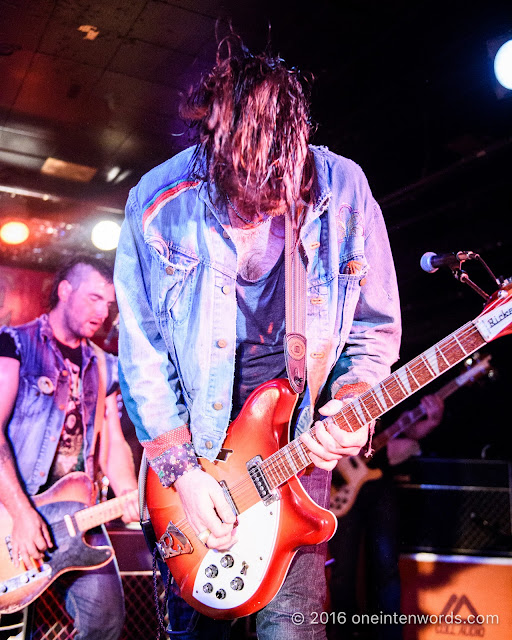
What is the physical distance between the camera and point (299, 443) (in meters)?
1.95

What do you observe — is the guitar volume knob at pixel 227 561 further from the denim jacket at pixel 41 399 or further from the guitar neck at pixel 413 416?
the guitar neck at pixel 413 416

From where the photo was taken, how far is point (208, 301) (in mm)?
2086

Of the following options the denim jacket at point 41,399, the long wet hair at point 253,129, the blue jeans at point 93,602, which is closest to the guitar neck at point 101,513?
the blue jeans at point 93,602

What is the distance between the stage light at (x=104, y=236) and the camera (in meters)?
5.51

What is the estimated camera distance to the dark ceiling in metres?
3.81

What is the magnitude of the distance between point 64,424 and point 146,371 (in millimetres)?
2721

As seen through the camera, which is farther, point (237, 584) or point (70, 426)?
point (70, 426)

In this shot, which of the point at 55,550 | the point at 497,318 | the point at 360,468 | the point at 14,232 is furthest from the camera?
the point at 14,232

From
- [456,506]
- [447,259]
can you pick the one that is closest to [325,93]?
[447,259]

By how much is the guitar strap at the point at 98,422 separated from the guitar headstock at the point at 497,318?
3499mm

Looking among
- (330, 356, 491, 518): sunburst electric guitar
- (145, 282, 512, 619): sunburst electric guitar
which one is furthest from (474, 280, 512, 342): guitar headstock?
(330, 356, 491, 518): sunburst electric guitar

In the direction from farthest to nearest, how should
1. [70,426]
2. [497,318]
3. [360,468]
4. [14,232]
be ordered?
[14,232] < [360,468] < [70,426] < [497,318]

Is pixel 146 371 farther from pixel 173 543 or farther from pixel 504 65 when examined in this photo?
pixel 504 65

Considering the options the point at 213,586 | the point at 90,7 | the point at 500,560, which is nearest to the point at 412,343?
the point at 500,560
